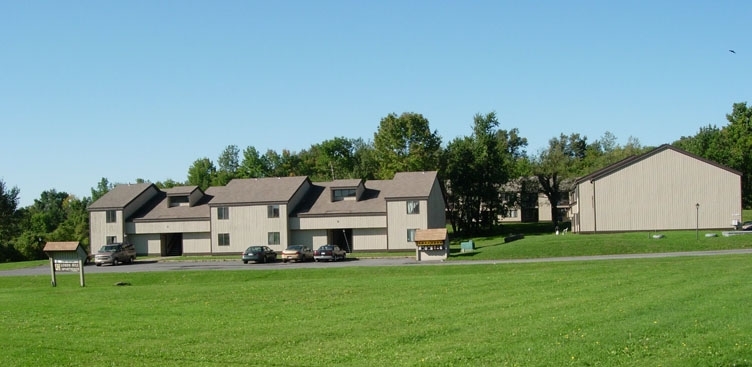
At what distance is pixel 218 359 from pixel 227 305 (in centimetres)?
839

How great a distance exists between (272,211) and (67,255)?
31775mm

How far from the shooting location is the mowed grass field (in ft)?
41.2

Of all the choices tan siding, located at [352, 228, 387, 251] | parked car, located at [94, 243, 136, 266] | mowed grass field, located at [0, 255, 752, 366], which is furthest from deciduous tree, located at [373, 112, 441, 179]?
mowed grass field, located at [0, 255, 752, 366]

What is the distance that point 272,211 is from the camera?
66188mm

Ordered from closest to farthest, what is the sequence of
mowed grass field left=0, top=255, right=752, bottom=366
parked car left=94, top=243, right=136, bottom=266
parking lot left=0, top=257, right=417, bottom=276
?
mowed grass field left=0, top=255, right=752, bottom=366 < parking lot left=0, top=257, right=417, bottom=276 < parked car left=94, top=243, right=136, bottom=266

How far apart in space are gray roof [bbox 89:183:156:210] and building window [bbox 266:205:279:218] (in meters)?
14.1

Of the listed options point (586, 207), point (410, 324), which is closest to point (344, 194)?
point (586, 207)

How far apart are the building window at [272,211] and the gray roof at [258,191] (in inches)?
20.7

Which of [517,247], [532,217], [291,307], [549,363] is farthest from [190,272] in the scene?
[532,217]

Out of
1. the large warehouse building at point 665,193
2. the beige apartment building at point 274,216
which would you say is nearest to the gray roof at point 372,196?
the beige apartment building at point 274,216

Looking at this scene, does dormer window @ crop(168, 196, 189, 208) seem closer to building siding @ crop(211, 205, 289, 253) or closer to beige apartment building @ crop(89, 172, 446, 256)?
beige apartment building @ crop(89, 172, 446, 256)

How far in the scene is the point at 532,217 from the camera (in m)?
118

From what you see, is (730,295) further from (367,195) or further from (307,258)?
(367,195)

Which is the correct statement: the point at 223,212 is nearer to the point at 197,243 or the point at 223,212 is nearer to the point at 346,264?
the point at 197,243
